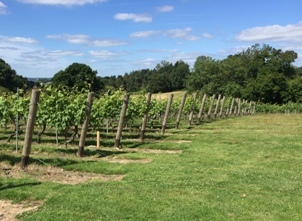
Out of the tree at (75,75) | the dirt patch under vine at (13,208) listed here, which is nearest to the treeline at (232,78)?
the tree at (75,75)

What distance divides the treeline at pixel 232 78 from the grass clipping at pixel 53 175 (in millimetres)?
35553

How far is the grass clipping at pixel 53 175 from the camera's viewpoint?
8914 millimetres

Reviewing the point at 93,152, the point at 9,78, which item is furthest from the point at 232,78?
the point at 93,152

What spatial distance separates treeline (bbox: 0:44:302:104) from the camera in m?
72.1

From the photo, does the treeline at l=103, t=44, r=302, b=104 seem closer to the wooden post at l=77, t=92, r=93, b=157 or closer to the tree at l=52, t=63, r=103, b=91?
the tree at l=52, t=63, r=103, b=91

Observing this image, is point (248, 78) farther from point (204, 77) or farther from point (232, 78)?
point (204, 77)

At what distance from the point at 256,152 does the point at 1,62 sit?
70378mm

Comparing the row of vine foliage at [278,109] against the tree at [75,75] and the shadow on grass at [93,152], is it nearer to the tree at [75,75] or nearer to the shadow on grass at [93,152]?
the tree at [75,75]

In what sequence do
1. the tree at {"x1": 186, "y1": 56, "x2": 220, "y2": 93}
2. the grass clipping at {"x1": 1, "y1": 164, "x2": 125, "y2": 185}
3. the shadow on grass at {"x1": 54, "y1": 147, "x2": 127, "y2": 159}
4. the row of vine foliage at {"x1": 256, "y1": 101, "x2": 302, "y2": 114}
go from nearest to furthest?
the grass clipping at {"x1": 1, "y1": 164, "x2": 125, "y2": 185}
the shadow on grass at {"x1": 54, "y1": 147, "x2": 127, "y2": 159}
the row of vine foliage at {"x1": 256, "y1": 101, "x2": 302, "y2": 114}
the tree at {"x1": 186, "y1": 56, "x2": 220, "y2": 93}

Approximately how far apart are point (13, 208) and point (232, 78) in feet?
291

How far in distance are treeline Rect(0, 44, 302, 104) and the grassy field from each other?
112ft

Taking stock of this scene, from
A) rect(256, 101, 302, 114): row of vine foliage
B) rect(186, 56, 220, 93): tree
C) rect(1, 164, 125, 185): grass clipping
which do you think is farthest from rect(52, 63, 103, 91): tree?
rect(1, 164, 125, 185): grass clipping

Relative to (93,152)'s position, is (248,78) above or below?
above

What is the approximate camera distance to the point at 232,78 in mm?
91875
